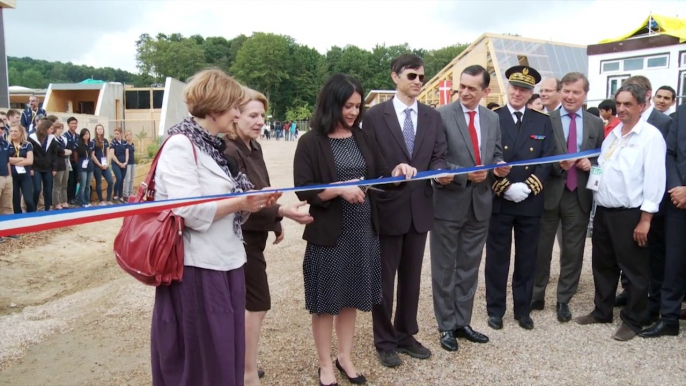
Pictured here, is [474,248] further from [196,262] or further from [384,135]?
[196,262]

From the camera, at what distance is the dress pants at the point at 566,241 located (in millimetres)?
5196

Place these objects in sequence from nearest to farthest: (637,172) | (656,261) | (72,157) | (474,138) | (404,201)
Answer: (404,201), (474,138), (637,172), (656,261), (72,157)

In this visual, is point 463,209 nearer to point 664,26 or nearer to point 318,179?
point 318,179

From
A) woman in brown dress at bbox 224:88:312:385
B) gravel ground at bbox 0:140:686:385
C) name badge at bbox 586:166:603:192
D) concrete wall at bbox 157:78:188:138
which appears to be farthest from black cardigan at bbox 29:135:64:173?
concrete wall at bbox 157:78:188:138

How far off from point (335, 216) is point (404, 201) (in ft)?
2.32

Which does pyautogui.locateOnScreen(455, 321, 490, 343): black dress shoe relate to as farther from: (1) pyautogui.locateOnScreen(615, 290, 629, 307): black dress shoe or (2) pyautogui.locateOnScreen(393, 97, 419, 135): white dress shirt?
(1) pyautogui.locateOnScreen(615, 290, 629, 307): black dress shoe

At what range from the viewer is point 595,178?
4.81m

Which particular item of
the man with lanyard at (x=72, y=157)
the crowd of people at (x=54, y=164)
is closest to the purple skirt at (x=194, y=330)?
the crowd of people at (x=54, y=164)

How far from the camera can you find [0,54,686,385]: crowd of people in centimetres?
252

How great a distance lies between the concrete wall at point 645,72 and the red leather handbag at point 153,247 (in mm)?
14353

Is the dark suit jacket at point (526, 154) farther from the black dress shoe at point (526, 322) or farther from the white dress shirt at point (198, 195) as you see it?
the white dress shirt at point (198, 195)

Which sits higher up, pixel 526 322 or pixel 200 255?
pixel 200 255

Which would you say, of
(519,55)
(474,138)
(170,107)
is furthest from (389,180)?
(170,107)

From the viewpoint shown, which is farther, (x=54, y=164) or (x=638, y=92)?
(x=54, y=164)
